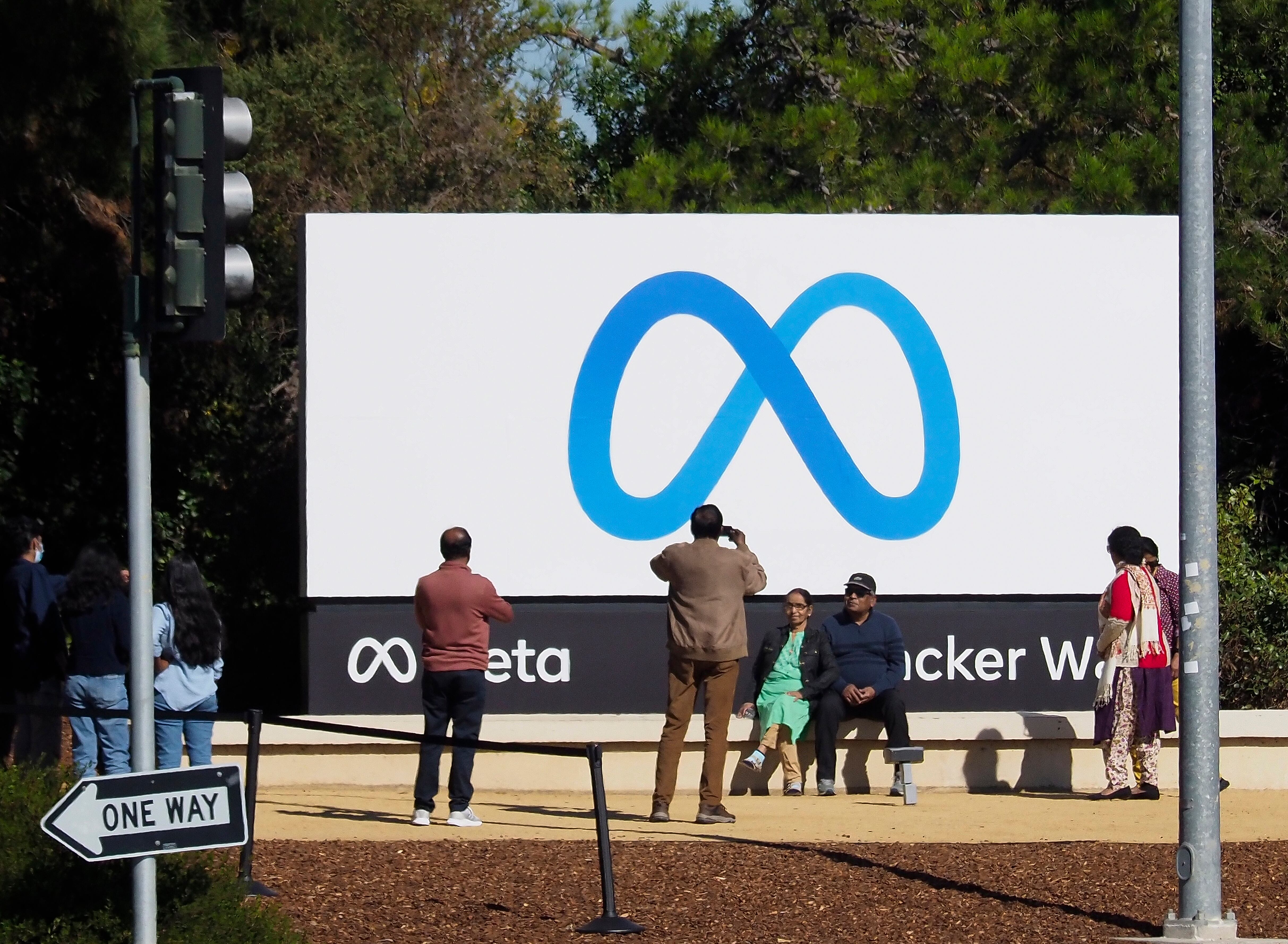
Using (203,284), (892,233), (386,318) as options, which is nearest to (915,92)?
(892,233)

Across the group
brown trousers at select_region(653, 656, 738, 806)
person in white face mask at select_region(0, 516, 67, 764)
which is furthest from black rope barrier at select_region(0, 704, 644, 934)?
person in white face mask at select_region(0, 516, 67, 764)

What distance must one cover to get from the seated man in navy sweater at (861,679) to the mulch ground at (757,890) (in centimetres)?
218

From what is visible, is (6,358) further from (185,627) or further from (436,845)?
(436,845)

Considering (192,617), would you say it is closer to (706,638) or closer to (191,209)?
(706,638)

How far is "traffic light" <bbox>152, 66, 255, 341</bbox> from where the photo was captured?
6297mm

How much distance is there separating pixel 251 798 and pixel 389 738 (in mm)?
696

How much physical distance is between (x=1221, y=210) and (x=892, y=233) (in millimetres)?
6380

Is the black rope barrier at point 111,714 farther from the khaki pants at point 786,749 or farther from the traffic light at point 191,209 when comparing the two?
the khaki pants at point 786,749

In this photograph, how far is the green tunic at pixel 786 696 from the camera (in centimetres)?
1241

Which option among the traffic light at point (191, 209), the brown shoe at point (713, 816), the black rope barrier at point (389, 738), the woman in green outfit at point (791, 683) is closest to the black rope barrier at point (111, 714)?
the black rope barrier at point (389, 738)

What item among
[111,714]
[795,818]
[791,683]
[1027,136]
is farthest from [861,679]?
[1027,136]

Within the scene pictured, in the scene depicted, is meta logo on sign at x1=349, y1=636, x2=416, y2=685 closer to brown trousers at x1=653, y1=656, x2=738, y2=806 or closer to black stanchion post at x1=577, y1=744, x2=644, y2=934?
brown trousers at x1=653, y1=656, x2=738, y2=806

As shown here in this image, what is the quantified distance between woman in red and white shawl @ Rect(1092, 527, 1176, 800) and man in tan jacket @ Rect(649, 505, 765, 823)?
2.47 metres

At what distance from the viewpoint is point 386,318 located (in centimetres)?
1380
